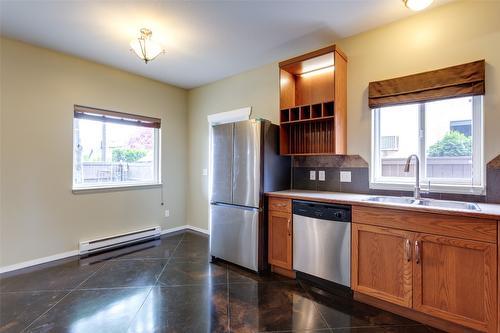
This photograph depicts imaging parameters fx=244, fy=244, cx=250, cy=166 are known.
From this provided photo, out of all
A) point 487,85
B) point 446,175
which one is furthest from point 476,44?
point 446,175

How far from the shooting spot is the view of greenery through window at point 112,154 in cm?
340

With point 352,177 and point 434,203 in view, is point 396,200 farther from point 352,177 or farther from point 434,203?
point 352,177

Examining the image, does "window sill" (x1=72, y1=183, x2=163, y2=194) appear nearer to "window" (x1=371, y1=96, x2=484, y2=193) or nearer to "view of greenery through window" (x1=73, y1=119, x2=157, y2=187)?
"view of greenery through window" (x1=73, y1=119, x2=157, y2=187)

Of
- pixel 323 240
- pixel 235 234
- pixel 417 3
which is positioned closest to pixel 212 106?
pixel 235 234

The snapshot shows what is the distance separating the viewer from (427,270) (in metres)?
1.82

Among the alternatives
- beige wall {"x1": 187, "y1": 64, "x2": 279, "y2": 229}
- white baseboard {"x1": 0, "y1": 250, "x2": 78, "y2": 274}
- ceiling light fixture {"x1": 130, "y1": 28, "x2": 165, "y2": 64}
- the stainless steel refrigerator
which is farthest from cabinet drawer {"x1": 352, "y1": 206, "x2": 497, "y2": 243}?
white baseboard {"x1": 0, "y1": 250, "x2": 78, "y2": 274}

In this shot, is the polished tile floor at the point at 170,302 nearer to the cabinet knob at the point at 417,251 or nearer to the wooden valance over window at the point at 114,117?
the cabinet knob at the point at 417,251

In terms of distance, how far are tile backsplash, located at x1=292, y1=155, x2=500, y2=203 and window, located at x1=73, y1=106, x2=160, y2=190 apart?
251 centimetres

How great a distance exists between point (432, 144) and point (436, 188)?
44 centimetres

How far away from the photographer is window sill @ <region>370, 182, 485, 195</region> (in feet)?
6.82

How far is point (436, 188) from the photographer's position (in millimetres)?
2256

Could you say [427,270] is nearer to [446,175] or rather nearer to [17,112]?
[446,175]

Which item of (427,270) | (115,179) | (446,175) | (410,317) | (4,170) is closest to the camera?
(427,270)

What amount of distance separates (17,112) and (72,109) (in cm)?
55
